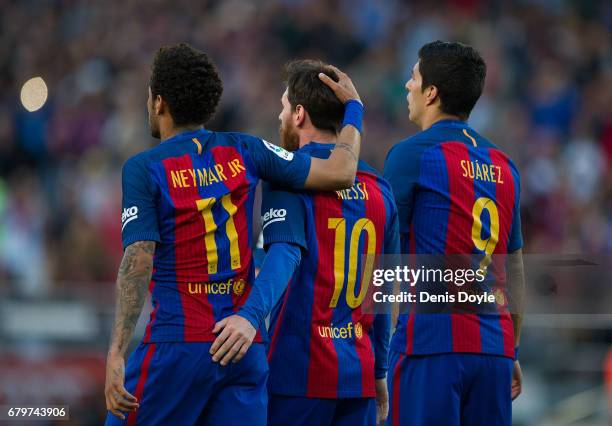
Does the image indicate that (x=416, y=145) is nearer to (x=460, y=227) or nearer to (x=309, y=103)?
(x=460, y=227)

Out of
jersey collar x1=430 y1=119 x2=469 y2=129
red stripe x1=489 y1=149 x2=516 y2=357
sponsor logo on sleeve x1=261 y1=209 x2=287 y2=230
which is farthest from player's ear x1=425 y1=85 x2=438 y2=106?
sponsor logo on sleeve x1=261 y1=209 x2=287 y2=230

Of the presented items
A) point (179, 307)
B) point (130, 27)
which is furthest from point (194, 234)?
point (130, 27)

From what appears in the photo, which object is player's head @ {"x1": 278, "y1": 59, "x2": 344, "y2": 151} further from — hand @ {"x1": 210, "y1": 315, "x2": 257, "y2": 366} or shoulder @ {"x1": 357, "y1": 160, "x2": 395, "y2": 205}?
hand @ {"x1": 210, "y1": 315, "x2": 257, "y2": 366}

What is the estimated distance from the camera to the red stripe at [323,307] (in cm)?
466

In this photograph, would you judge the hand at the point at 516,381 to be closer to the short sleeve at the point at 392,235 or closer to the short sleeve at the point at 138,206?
the short sleeve at the point at 392,235

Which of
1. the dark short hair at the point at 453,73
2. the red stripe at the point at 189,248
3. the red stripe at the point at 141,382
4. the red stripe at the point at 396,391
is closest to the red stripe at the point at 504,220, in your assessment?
the dark short hair at the point at 453,73

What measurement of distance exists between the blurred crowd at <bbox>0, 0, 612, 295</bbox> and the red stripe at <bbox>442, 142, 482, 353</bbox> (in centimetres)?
626

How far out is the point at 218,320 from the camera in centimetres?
449

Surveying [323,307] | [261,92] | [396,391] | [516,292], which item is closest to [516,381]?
[516,292]

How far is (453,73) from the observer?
5117mm

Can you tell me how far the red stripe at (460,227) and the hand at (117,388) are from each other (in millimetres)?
1458

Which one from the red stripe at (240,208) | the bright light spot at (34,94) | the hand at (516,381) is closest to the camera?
the red stripe at (240,208)

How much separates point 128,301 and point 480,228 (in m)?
1.63

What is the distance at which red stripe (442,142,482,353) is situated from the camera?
4895 millimetres
